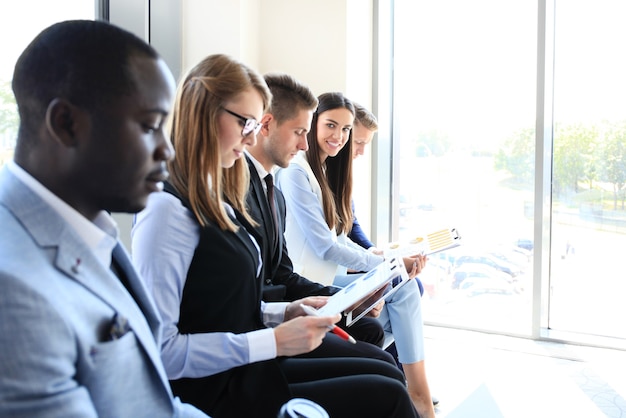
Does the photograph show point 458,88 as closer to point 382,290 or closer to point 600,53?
point 600,53

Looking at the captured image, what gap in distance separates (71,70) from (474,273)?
309 cm

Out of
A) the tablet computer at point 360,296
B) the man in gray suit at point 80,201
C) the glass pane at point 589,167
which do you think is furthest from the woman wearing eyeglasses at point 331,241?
the man in gray suit at point 80,201

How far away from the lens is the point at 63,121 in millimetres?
652

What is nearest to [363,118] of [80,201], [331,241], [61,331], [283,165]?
[331,241]

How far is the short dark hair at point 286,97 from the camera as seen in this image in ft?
6.14

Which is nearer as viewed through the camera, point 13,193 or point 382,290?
point 13,193

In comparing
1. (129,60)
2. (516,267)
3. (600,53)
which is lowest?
(516,267)

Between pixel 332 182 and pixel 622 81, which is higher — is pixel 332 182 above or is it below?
below

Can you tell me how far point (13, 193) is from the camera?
652 millimetres

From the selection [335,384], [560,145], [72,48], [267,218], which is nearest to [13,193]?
[72,48]

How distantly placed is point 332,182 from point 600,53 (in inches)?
67.9

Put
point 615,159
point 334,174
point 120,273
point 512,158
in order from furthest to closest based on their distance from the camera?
1. point 512,158
2. point 615,159
3. point 334,174
4. point 120,273

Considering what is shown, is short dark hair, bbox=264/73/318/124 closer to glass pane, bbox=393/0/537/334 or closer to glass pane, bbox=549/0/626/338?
glass pane, bbox=393/0/537/334

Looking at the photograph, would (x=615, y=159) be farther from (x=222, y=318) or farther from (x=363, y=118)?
(x=222, y=318)
